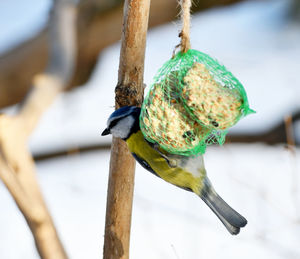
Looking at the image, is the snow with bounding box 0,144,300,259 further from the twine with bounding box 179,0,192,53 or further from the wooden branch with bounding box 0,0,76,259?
the twine with bounding box 179,0,192,53

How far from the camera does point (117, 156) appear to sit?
1.28m

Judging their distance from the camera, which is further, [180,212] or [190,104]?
[180,212]

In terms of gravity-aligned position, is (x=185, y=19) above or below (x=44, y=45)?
below

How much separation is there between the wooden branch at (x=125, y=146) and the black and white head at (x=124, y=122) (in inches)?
1.2

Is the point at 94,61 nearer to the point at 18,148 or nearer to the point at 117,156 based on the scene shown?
the point at 18,148

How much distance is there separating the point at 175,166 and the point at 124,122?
0.55ft

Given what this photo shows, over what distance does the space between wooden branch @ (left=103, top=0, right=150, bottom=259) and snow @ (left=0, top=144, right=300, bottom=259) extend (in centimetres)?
99

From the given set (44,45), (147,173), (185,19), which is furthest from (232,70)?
(185,19)

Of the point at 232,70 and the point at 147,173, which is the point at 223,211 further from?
the point at 232,70

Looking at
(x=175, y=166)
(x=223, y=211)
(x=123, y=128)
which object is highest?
(x=123, y=128)

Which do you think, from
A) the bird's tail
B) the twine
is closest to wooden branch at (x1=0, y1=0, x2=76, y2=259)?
the bird's tail

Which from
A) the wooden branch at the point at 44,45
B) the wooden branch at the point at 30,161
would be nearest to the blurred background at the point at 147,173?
the wooden branch at the point at 44,45

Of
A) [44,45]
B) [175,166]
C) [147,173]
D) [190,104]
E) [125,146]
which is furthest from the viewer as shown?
[147,173]

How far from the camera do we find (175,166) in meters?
1.15
